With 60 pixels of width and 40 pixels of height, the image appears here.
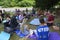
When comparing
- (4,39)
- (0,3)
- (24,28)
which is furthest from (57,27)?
(0,3)

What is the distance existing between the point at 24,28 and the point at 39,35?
4220 mm

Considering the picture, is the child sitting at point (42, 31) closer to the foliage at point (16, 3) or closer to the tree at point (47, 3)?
the tree at point (47, 3)

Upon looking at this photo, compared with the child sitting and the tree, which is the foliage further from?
the child sitting

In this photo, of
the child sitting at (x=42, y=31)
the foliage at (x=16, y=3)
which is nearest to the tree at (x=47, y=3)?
the foliage at (x=16, y=3)

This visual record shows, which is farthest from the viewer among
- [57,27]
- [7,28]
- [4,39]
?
[7,28]

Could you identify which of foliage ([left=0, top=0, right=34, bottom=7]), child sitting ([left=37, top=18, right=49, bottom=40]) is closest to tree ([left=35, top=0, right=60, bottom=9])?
foliage ([left=0, top=0, right=34, bottom=7])

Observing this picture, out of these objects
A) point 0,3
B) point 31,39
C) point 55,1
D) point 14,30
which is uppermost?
point 31,39

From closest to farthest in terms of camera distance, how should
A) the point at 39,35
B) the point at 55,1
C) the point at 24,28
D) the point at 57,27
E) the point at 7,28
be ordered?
1. the point at 57,27
2. the point at 39,35
3. the point at 24,28
4. the point at 7,28
5. the point at 55,1

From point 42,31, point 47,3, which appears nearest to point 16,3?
point 47,3

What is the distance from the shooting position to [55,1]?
101 ft

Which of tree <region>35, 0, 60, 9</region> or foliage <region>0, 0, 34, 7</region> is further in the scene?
foliage <region>0, 0, 34, 7</region>

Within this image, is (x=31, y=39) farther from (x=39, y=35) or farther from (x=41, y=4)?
(x=41, y=4)

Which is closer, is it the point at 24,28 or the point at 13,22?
the point at 24,28

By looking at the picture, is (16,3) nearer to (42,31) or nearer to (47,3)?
(47,3)
